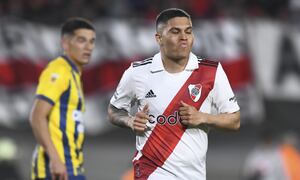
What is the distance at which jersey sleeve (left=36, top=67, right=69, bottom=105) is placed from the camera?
7309 mm

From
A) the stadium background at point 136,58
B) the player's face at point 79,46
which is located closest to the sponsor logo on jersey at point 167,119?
the player's face at point 79,46

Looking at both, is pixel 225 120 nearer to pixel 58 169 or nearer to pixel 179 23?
pixel 179 23

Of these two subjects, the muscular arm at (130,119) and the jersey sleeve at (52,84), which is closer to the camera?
the muscular arm at (130,119)

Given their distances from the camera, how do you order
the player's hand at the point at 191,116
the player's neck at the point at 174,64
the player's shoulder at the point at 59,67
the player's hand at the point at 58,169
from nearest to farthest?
the player's hand at the point at 191,116, the player's neck at the point at 174,64, the player's hand at the point at 58,169, the player's shoulder at the point at 59,67

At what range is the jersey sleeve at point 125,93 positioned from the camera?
659cm

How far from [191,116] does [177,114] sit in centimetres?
17

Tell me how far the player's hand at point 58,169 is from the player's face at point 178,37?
4.95 ft

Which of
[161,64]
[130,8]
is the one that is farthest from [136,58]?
[161,64]

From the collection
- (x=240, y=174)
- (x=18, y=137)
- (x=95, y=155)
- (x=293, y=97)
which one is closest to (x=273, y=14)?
(x=293, y=97)

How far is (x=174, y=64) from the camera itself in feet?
21.1

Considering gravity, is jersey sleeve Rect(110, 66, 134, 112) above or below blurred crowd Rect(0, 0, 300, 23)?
above

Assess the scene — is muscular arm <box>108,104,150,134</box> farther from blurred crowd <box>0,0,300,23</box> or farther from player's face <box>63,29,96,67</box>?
blurred crowd <box>0,0,300,23</box>

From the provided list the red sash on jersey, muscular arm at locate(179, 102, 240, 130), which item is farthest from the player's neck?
muscular arm at locate(179, 102, 240, 130)

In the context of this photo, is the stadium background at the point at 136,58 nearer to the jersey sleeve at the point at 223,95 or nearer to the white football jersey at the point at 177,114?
the white football jersey at the point at 177,114
